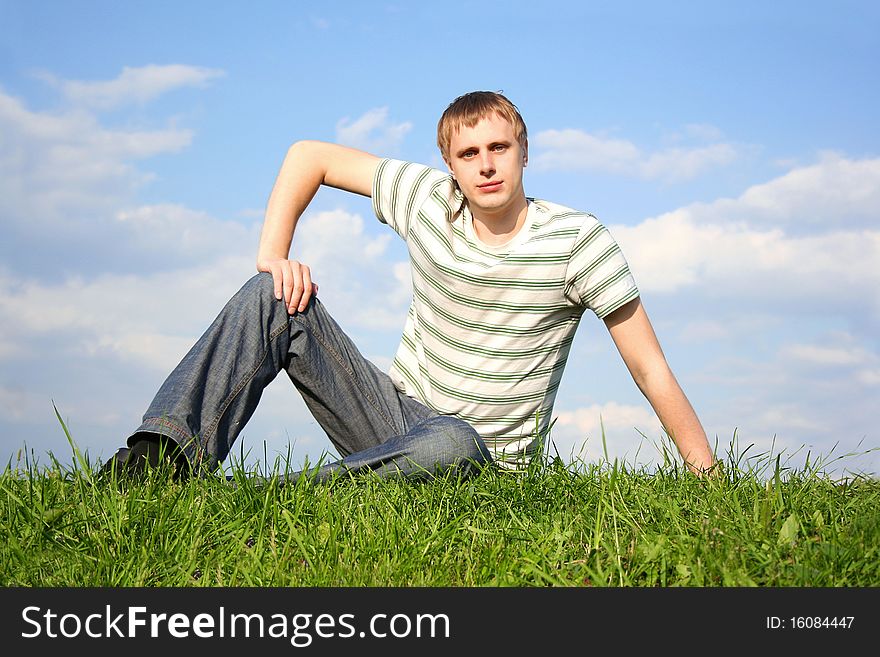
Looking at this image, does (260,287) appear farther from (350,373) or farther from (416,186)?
(416,186)

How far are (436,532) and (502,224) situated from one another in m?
1.96

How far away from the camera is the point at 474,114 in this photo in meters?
4.56

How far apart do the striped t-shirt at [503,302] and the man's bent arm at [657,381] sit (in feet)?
0.42

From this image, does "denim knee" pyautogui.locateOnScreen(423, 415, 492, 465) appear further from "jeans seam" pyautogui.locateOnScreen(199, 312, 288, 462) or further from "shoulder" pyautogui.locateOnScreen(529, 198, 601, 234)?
"shoulder" pyautogui.locateOnScreen(529, 198, 601, 234)

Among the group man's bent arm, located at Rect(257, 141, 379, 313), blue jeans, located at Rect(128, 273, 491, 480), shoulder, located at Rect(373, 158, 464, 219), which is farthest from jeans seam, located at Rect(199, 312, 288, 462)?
shoulder, located at Rect(373, 158, 464, 219)

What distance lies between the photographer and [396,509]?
3650 millimetres

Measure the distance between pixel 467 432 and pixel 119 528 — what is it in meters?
1.67

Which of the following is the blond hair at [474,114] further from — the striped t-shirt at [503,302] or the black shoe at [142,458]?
the black shoe at [142,458]

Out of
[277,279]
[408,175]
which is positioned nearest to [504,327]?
[408,175]

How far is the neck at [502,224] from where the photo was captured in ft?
15.3

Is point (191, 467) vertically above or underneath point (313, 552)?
above

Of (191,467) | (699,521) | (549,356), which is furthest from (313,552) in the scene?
(549,356)
